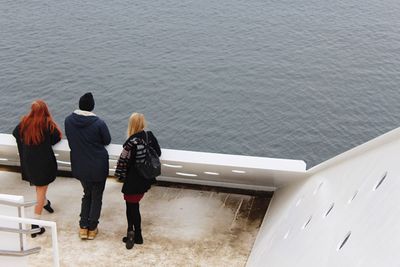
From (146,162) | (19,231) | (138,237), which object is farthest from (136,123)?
(19,231)

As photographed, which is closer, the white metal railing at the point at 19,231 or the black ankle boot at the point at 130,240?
the white metal railing at the point at 19,231

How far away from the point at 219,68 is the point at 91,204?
21.6 m

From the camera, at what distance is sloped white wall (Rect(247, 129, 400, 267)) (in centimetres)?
326

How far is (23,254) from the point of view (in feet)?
12.9

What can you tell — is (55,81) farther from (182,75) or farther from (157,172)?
(157,172)

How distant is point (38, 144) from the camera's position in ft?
20.8

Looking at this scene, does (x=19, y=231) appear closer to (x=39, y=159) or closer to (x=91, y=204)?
(x=91, y=204)

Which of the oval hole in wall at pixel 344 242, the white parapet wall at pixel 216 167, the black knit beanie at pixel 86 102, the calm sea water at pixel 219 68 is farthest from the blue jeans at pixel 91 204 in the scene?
the calm sea water at pixel 219 68

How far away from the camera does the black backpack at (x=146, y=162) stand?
599 centimetres

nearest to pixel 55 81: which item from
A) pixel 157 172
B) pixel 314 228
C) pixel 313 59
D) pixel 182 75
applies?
pixel 182 75

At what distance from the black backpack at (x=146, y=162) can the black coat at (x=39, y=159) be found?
1.01m

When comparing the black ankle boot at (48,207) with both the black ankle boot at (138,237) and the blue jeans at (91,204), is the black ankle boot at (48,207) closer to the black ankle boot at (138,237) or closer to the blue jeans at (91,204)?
the blue jeans at (91,204)

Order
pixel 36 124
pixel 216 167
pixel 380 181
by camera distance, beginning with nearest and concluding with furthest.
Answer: pixel 380 181
pixel 36 124
pixel 216 167

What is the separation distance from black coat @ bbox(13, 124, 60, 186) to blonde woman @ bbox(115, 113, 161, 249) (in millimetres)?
873
